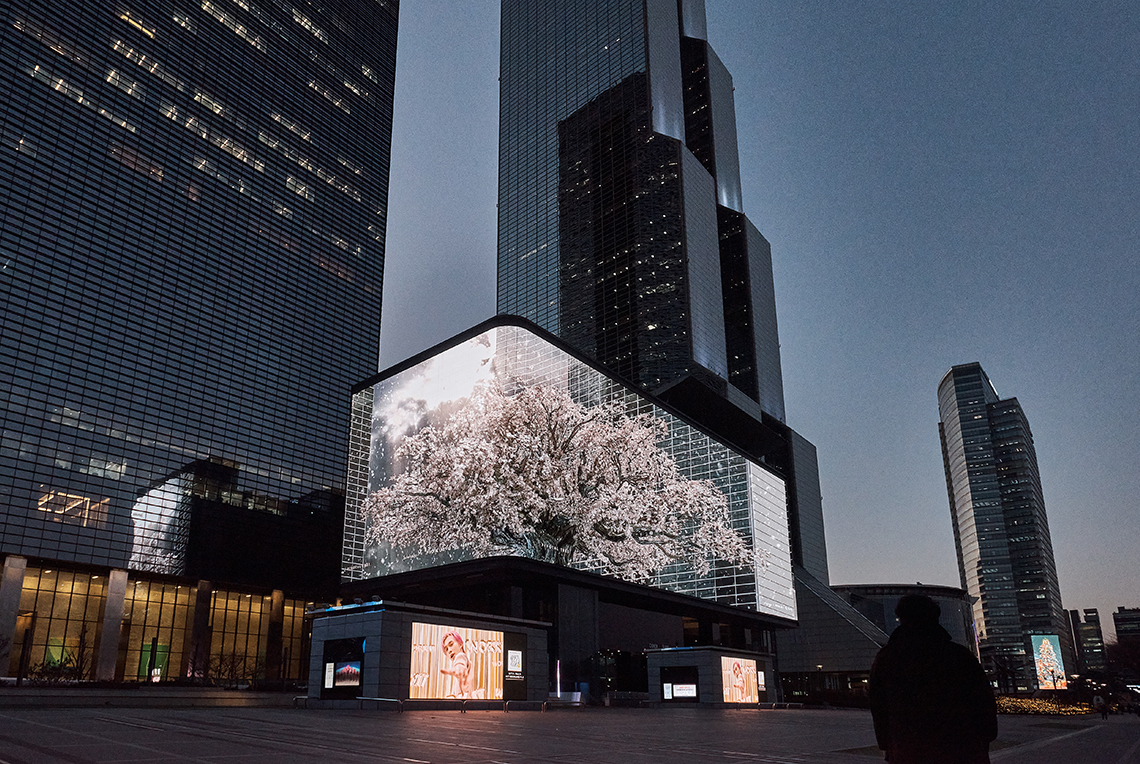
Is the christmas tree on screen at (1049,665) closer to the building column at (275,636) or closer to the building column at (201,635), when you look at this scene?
the building column at (275,636)

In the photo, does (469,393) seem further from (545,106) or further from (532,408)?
(545,106)

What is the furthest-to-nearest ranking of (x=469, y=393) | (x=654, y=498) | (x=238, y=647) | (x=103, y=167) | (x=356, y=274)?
1. (x=356, y=274)
2. (x=238, y=647)
3. (x=103, y=167)
4. (x=469, y=393)
5. (x=654, y=498)

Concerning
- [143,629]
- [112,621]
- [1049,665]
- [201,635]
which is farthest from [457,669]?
[1049,665]

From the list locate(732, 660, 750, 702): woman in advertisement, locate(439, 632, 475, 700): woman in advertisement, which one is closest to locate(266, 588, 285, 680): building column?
locate(732, 660, 750, 702): woman in advertisement

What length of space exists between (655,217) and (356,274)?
64.2 metres

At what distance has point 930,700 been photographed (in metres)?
4.56

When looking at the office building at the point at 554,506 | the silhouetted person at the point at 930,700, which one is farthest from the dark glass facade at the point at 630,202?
the silhouetted person at the point at 930,700

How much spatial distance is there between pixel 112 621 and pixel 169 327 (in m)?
28.0

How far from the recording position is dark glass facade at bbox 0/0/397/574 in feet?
212

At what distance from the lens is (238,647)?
258 ft

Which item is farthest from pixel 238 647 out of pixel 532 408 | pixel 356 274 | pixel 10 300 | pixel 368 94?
pixel 368 94

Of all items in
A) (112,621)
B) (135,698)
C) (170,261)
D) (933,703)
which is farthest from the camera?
(170,261)

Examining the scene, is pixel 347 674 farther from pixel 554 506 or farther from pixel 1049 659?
pixel 1049 659

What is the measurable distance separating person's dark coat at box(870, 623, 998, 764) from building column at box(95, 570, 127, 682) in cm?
7751
